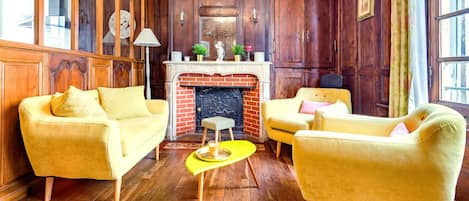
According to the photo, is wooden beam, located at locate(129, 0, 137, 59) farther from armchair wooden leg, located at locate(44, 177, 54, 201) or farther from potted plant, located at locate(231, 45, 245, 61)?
armchair wooden leg, located at locate(44, 177, 54, 201)

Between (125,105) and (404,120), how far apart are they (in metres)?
2.66

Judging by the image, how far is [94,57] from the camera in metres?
3.39

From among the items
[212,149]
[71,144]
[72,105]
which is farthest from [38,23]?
[212,149]

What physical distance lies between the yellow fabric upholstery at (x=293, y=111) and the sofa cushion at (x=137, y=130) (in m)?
1.24

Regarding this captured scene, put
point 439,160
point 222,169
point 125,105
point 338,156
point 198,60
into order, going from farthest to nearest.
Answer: point 198,60, point 125,105, point 222,169, point 338,156, point 439,160

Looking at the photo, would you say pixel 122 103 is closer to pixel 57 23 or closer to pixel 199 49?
pixel 57 23

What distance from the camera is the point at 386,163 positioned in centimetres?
150

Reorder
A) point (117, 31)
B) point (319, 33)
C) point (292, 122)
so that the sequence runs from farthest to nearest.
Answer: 1. point (319, 33)
2. point (117, 31)
3. point (292, 122)

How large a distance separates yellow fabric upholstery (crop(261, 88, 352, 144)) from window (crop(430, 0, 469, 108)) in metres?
0.92

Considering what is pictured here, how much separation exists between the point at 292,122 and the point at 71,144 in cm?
210

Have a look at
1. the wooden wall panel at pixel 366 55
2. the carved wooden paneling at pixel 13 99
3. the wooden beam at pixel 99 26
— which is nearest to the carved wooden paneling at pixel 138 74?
the wooden beam at pixel 99 26

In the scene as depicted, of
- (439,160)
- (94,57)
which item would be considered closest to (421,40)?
(439,160)

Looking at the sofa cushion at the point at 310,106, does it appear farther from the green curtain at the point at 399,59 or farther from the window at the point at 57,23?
the window at the point at 57,23

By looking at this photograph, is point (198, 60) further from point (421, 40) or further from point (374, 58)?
point (421, 40)
